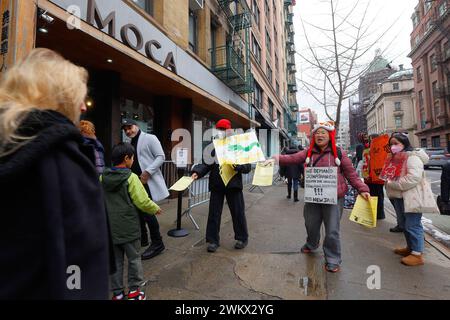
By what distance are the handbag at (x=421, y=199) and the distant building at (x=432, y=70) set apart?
37.1 meters

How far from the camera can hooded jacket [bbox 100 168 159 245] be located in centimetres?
265

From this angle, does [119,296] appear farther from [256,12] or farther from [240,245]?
[256,12]

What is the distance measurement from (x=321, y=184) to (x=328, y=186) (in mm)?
94

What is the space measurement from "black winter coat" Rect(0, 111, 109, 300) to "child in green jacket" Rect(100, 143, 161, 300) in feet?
5.72

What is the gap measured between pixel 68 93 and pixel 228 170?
3.03m

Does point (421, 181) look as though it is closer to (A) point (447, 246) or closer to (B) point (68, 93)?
(A) point (447, 246)

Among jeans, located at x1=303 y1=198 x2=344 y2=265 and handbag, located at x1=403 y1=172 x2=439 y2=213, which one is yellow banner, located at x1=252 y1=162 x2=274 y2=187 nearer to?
jeans, located at x1=303 y1=198 x2=344 y2=265

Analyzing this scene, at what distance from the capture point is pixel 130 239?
2672 millimetres

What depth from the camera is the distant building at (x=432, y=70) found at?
33.0 m

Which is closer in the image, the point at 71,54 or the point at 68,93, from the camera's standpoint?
the point at 68,93

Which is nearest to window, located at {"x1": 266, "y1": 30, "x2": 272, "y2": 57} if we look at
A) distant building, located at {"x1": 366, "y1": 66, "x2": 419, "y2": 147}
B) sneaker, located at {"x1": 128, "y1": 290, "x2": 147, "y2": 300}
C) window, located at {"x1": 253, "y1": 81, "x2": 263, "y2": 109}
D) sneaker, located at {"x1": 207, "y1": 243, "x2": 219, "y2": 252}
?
window, located at {"x1": 253, "y1": 81, "x2": 263, "y2": 109}

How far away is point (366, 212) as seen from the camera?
331 cm

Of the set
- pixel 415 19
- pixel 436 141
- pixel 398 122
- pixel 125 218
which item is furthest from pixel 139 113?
pixel 398 122

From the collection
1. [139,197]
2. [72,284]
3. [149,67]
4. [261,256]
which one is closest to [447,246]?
[261,256]
